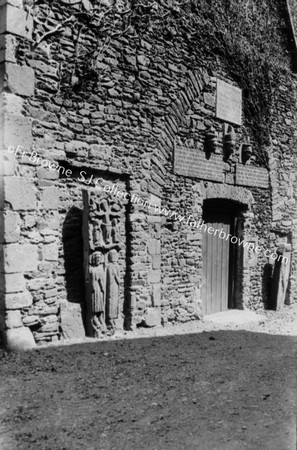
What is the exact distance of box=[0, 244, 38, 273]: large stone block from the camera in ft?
15.5

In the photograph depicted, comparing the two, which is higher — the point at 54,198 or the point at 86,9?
the point at 86,9

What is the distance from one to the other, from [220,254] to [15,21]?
489 cm

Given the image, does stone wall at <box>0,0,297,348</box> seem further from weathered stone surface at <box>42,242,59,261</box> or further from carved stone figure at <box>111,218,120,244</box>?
carved stone figure at <box>111,218,120,244</box>

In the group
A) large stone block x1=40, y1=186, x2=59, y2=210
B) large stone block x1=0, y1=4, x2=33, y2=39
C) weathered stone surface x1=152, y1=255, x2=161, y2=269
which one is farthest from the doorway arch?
large stone block x1=0, y1=4, x2=33, y2=39

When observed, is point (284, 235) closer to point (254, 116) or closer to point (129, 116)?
point (254, 116)

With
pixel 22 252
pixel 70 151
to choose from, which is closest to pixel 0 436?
pixel 22 252

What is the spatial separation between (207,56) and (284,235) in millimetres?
4012

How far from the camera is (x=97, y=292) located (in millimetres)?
5414

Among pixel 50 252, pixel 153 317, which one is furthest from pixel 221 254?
pixel 50 252

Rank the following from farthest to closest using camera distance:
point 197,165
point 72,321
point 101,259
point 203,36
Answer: point 203,36 → point 197,165 → point 101,259 → point 72,321

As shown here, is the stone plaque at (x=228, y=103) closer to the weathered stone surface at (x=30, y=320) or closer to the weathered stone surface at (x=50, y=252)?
the weathered stone surface at (x=50, y=252)

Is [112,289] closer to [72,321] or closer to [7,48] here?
[72,321]

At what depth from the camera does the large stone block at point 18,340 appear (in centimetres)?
468

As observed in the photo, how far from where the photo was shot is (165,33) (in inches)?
260
